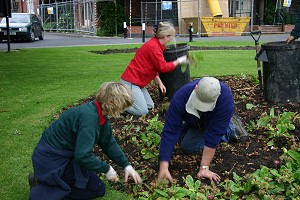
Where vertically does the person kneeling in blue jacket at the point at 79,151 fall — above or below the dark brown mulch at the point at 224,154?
above

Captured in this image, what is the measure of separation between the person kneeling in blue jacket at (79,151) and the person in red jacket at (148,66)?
240 cm

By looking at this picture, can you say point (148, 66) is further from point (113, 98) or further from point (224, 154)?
point (113, 98)

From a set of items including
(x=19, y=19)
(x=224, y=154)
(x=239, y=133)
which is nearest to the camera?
(x=224, y=154)

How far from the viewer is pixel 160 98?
7.07 meters

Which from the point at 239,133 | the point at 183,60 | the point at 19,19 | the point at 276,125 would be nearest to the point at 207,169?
the point at 239,133

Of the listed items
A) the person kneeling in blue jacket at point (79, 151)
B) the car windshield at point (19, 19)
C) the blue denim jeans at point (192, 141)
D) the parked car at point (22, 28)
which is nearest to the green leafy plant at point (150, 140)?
the blue denim jeans at point (192, 141)

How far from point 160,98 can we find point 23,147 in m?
2.64

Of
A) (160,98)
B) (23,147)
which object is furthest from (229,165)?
(160,98)

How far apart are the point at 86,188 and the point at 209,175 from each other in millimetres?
1059

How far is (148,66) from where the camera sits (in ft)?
20.6

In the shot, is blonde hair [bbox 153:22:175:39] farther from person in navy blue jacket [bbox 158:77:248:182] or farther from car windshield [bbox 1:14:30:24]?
car windshield [bbox 1:14:30:24]

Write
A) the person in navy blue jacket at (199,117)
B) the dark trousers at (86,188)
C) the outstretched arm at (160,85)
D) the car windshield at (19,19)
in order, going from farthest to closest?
1. the car windshield at (19,19)
2. the outstretched arm at (160,85)
3. the person in navy blue jacket at (199,117)
4. the dark trousers at (86,188)

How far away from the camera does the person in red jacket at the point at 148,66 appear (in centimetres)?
602

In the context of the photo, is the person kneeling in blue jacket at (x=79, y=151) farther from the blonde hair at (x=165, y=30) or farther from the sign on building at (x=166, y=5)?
the sign on building at (x=166, y=5)
